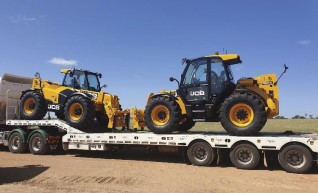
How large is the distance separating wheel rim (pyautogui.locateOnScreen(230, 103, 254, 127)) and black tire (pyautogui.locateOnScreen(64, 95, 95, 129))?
5.59 meters

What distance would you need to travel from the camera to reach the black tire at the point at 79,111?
13.6 metres

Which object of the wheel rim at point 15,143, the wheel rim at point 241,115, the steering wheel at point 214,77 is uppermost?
the steering wheel at point 214,77

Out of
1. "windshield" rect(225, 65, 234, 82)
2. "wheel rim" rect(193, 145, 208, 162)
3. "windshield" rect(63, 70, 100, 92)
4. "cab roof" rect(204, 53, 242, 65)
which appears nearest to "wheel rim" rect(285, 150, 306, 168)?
"wheel rim" rect(193, 145, 208, 162)

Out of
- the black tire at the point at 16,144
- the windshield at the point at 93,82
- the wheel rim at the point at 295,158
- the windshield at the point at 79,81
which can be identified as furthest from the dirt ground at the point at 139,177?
the windshield at the point at 93,82

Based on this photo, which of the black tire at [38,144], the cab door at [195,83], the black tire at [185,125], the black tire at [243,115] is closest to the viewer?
the black tire at [243,115]

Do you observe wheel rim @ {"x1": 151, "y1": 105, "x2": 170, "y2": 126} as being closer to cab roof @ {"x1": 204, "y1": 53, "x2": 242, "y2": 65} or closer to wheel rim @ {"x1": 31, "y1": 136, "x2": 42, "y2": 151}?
cab roof @ {"x1": 204, "y1": 53, "x2": 242, "y2": 65}

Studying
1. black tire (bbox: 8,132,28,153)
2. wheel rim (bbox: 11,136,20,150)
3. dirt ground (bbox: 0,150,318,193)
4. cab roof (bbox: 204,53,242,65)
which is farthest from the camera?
wheel rim (bbox: 11,136,20,150)

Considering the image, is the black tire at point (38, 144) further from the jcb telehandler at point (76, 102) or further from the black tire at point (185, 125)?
the black tire at point (185, 125)

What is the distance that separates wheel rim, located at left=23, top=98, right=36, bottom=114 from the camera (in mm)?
15372

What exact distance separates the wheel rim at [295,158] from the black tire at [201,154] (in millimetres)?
2218

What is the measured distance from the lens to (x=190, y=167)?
1115 cm

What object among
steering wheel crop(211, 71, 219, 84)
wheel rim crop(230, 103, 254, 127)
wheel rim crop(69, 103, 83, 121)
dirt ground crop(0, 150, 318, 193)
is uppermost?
steering wheel crop(211, 71, 219, 84)

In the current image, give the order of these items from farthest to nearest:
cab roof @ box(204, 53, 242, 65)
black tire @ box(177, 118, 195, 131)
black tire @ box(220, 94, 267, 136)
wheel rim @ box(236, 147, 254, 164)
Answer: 1. black tire @ box(177, 118, 195, 131)
2. cab roof @ box(204, 53, 242, 65)
3. wheel rim @ box(236, 147, 254, 164)
4. black tire @ box(220, 94, 267, 136)

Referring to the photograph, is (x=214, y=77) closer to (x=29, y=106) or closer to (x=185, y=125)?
(x=185, y=125)
